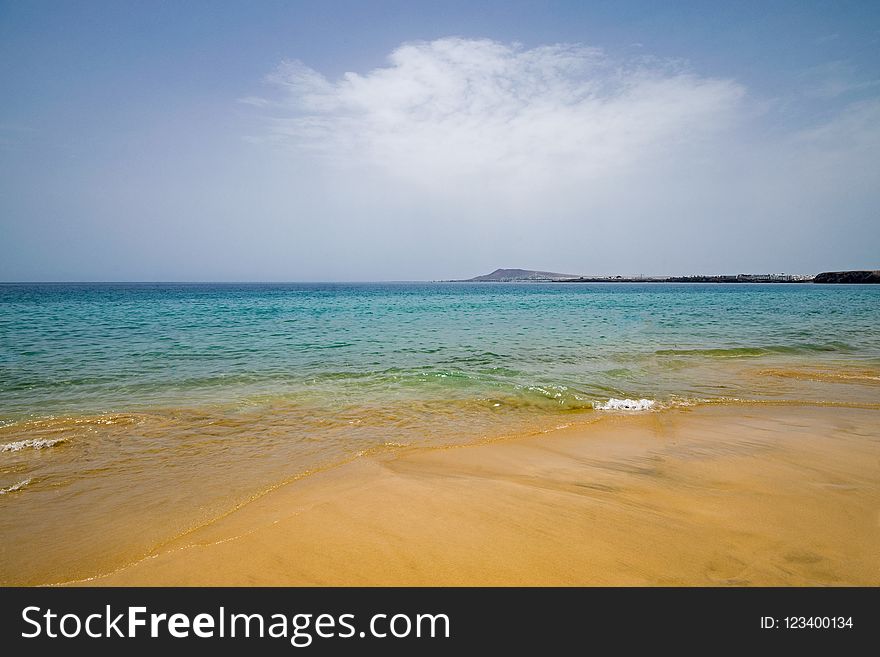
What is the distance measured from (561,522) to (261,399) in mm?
6592

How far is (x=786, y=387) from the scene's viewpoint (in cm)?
A: 905

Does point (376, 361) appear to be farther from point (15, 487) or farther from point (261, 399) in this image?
point (15, 487)

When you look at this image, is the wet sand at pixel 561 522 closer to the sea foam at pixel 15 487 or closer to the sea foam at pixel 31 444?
the sea foam at pixel 15 487

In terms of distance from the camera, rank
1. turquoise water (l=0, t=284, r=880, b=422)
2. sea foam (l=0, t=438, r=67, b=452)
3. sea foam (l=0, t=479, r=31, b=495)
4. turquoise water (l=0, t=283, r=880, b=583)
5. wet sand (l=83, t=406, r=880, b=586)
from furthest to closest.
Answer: turquoise water (l=0, t=284, r=880, b=422) < sea foam (l=0, t=438, r=67, b=452) < sea foam (l=0, t=479, r=31, b=495) < turquoise water (l=0, t=283, r=880, b=583) < wet sand (l=83, t=406, r=880, b=586)

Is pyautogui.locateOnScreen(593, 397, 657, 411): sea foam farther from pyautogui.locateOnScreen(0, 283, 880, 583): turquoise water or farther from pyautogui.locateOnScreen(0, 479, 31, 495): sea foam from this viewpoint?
pyautogui.locateOnScreen(0, 479, 31, 495): sea foam

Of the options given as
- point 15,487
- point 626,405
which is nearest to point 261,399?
point 15,487

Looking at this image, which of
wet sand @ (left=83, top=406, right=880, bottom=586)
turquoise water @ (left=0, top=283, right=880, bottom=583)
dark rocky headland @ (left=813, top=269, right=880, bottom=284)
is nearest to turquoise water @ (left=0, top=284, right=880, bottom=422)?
turquoise water @ (left=0, top=283, right=880, bottom=583)

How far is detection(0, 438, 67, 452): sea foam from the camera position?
5312 millimetres

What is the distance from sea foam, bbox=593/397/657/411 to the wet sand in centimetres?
202

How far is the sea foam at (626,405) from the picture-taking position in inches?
297

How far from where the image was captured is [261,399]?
323 inches

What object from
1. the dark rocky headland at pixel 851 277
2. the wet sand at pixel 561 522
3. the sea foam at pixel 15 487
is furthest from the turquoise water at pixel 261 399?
the dark rocky headland at pixel 851 277

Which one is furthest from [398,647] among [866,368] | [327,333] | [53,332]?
[53,332]

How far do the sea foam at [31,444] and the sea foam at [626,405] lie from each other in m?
8.31
